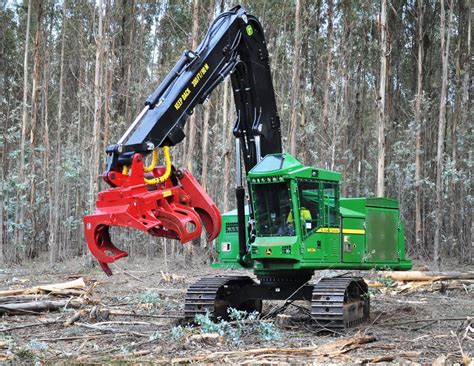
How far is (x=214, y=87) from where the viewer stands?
29.8 feet

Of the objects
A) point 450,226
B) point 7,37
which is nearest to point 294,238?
point 450,226

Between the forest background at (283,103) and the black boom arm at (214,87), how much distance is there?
10.5 m

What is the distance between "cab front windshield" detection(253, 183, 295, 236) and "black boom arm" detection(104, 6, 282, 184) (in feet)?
2.48

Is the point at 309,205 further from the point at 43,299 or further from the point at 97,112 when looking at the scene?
the point at 97,112

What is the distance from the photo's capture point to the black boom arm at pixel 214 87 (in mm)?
7832

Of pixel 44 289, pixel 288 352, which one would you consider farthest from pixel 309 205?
pixel 44 289

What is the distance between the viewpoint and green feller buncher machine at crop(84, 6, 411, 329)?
7.46m

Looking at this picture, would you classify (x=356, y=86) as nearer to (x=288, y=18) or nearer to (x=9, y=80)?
(x=288, y=18)

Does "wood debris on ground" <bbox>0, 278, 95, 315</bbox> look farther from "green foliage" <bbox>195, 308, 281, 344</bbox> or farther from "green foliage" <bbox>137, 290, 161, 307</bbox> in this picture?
"green foliage" <bbox>195, 308, 281, 344</bbox>

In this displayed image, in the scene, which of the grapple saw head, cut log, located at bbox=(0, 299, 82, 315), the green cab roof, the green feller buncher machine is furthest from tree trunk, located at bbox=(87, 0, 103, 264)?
the grapple saw head

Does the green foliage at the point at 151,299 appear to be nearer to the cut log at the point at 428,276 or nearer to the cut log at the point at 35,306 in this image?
the cut log at the point at 35,306

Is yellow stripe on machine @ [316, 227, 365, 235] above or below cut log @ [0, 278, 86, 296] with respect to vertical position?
above

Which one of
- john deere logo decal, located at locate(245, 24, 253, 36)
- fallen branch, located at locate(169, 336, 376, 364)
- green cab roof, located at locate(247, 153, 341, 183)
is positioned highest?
john deere logo decal, located at locate(245, 24, 253, 36)

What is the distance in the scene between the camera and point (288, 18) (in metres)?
29.9
